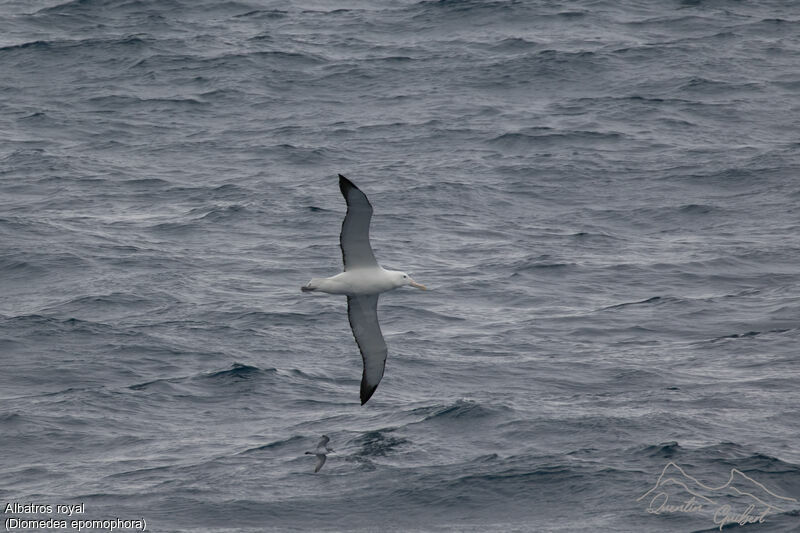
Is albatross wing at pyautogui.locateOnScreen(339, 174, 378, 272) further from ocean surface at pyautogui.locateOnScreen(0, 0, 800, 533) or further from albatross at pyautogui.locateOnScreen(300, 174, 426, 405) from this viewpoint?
ocean surface at pyautogui.locateOnScreen(0, 0, 800, 533)

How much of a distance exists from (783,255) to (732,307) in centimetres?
285

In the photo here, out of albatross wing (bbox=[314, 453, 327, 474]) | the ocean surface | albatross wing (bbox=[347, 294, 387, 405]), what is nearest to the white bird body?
albatross wing (bbox=[347, 294, 387, 405])

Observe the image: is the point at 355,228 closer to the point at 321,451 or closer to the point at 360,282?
the point at 360,282

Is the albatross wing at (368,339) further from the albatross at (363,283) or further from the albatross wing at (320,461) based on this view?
the albatross wing at (320,461)

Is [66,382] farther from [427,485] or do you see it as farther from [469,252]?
Result: [469,252]

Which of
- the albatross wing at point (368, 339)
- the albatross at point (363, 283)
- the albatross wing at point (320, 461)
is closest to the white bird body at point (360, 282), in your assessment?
the albatross at point (363, 283)

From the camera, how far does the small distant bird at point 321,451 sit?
1712 cm

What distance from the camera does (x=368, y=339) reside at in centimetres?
1878

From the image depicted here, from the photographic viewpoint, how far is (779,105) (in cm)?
3312

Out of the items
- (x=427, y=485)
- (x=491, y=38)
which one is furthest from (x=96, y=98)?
(x=427, y=485)

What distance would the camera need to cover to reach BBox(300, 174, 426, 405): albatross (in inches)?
666

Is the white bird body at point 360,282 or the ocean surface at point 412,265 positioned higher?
the white bird body at point 360,282

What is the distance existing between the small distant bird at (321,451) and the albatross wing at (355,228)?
2.37 meters

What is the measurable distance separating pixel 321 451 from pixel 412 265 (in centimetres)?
725
